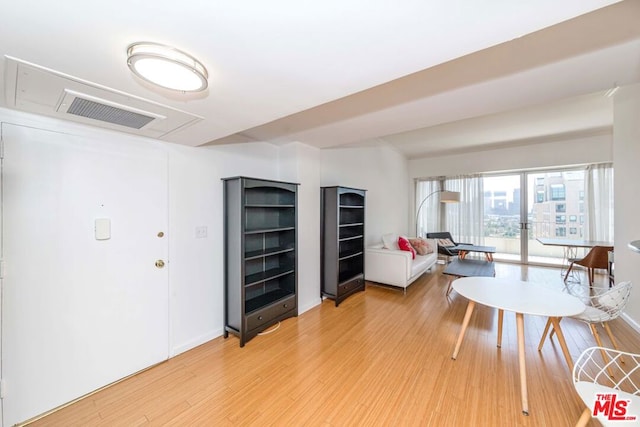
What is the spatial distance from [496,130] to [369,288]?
12.7 ft

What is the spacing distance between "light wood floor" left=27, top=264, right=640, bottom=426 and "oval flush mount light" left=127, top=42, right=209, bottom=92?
2112mm

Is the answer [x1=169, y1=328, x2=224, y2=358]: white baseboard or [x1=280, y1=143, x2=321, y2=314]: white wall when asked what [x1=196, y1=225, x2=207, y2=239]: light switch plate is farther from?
[x1=280, y1=143, x2=321, y2=314]: white wall

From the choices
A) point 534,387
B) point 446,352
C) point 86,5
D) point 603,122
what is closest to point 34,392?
point 86,5

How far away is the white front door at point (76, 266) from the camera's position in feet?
5.43

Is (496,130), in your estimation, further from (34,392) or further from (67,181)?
(34,392)

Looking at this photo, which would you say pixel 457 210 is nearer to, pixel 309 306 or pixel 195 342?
pixel 309 306

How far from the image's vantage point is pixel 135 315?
7.10 ft

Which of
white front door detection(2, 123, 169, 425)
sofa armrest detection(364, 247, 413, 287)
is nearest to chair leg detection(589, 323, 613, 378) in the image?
sofa armrest detection(364, 247, 413, 287)

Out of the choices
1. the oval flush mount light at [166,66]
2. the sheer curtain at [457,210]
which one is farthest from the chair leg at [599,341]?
the sheer curtain at [457,210]

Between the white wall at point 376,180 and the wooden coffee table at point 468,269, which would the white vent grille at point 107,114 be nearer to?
the white wall at point 376,180

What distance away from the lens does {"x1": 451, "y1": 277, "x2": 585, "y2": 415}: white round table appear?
1.82 m

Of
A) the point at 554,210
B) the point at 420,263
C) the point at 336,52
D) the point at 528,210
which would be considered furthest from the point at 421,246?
the point at 336,52

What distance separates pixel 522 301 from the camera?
2.06m

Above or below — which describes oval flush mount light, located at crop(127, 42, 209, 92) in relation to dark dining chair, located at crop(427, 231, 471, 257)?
above
